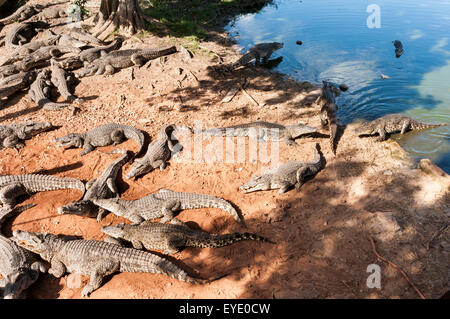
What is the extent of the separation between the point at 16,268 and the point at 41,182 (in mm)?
2003

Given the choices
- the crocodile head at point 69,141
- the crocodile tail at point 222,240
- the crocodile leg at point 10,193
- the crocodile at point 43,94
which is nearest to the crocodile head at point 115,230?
the crocodile tail at point 222,240

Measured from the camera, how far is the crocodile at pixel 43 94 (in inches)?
323

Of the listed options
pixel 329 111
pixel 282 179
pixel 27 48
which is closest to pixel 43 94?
pixel 27 48

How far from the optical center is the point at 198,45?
36.9 ft

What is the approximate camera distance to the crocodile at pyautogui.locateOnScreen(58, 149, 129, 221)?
5.34 meters

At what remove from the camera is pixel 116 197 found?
600cm

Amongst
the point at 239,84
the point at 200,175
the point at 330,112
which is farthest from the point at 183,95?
the point at 330,112

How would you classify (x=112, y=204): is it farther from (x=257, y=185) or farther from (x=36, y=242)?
(x=257, y=185)

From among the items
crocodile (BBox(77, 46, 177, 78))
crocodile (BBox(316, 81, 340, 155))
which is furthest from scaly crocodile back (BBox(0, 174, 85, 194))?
crocodile (BBox(316, 81, 340, 155))

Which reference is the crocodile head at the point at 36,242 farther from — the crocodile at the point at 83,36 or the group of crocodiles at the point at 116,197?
the crocodile at the point at 83,36

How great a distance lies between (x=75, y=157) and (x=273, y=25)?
11504 mm

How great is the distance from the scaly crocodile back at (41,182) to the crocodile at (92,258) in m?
1.28

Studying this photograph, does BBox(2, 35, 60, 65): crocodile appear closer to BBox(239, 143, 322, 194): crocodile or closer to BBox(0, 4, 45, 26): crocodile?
BBox(0, 4, 45, 26): crocodile

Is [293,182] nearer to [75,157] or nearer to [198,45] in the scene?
[75,157]
